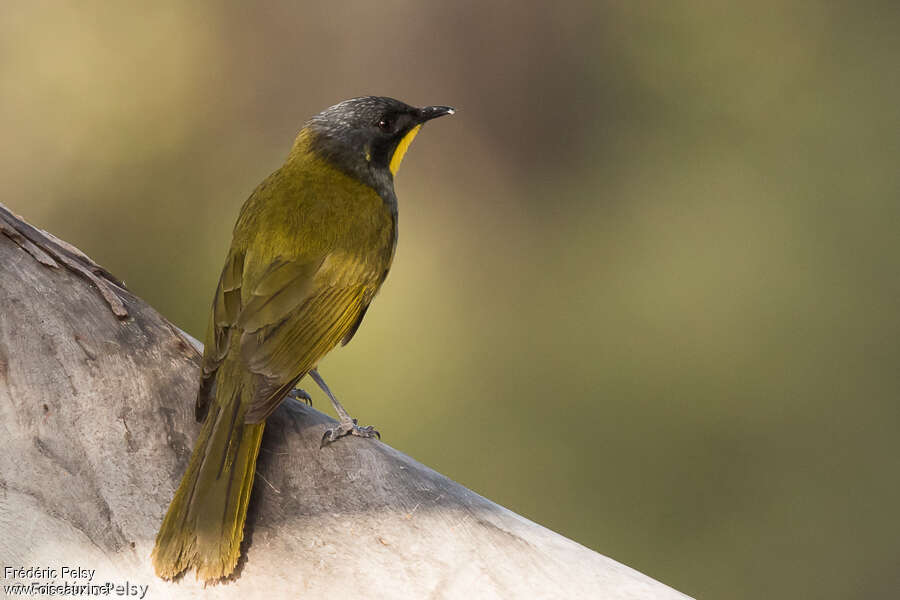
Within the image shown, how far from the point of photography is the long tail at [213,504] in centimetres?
204

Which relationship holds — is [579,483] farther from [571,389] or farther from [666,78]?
[666,78]

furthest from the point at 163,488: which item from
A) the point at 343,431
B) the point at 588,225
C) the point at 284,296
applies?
the point at 588,225

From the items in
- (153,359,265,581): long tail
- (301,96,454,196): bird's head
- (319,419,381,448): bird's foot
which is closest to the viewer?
(153,359,265,581): long tail

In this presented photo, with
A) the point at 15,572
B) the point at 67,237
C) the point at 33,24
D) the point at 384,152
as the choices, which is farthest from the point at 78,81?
the point at 15,572

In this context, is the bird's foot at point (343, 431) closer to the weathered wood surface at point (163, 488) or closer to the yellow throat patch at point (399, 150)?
the weathered wood surface at point (163, 488)

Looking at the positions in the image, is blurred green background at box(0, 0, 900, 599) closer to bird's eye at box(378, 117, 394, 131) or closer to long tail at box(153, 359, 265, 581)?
bird's eye at box(378, 117, 394, 131)

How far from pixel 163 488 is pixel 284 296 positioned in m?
0.72

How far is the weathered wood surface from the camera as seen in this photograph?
2125mm

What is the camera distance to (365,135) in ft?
11.5

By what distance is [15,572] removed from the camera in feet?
6.75

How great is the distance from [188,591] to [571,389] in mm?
4487

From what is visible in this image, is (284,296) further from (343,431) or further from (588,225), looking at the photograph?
(588,225)

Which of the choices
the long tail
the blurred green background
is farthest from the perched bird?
the blurred green background

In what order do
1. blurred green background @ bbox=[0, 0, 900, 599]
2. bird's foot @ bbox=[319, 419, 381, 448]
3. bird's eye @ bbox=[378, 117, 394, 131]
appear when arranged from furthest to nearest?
blurred green background @ bbox=[0, 0, 900, 599]
bird's eye @ bbox=[378, 117, 394, 131]
bird's foot @ bbox=[319, 419, 381, 448]
